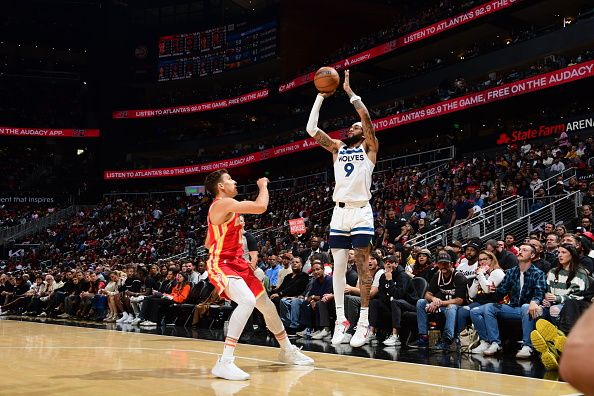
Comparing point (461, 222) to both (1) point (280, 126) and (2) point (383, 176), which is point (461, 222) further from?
(1) point (280, 126)

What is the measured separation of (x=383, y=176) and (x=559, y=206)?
1030 cm

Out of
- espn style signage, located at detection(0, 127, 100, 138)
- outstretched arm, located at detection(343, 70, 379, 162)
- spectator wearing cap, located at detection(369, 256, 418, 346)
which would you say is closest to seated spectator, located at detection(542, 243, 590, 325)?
spectator wearing cap, located at detection(369, 256, 418, 346)

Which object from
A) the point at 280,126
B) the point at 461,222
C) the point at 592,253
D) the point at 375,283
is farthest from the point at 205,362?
the point at 280,126

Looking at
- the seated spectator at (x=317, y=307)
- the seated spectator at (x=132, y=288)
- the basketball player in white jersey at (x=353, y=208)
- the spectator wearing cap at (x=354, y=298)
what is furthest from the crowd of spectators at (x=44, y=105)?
the basketball player in white jersey at (x=353, y=208)

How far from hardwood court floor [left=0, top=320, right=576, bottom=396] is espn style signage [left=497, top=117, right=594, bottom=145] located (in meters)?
15.9

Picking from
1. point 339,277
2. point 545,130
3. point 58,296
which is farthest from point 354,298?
point 545,130

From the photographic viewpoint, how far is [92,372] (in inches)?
193

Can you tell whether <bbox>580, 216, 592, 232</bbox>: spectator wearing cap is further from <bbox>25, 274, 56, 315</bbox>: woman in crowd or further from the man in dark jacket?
<bbox>25, 274, 56, 315</bbox>: woman in crowd

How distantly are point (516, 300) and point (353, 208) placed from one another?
2336 millimetres

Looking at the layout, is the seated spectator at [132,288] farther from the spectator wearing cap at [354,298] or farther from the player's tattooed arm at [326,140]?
the player's tattooed arm at [326,140]

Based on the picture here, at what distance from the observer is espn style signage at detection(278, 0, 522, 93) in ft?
73.9

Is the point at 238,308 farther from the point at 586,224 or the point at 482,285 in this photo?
the point at 586,224

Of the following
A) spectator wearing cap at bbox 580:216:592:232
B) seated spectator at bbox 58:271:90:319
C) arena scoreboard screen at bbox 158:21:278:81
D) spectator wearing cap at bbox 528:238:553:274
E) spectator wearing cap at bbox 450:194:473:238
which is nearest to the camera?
spectator wearing cap at bbox 528:238:553:274

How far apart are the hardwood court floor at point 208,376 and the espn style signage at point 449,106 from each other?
15.9 metres
